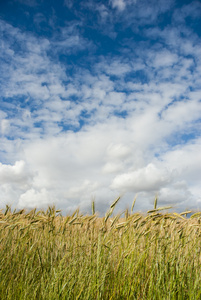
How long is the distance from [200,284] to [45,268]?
6.70 feet

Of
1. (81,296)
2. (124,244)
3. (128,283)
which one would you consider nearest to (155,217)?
(124,244)

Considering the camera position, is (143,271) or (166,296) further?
(143,271)

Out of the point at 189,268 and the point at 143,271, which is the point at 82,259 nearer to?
the point at 143,271

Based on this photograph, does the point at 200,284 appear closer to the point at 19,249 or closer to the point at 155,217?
the point at 155,217

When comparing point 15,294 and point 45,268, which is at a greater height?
point 45,268

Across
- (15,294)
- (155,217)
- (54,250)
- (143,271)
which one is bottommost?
(15,294)

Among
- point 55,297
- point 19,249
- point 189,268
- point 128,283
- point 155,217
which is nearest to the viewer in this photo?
point 55,297

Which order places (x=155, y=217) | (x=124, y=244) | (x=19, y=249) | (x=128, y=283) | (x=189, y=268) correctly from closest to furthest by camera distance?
(x=128, y=283) < (x=189, y=268) < (x=155, y=217) < (x=124, y=244) < (x=19, y=249)

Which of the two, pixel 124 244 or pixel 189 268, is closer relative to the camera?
pixel 189 268

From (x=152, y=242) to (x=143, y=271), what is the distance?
0.44m

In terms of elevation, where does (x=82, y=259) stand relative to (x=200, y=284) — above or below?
above

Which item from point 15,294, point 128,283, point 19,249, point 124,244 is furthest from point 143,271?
point 19,249

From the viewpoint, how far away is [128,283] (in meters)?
3.12

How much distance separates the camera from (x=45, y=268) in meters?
3.47
